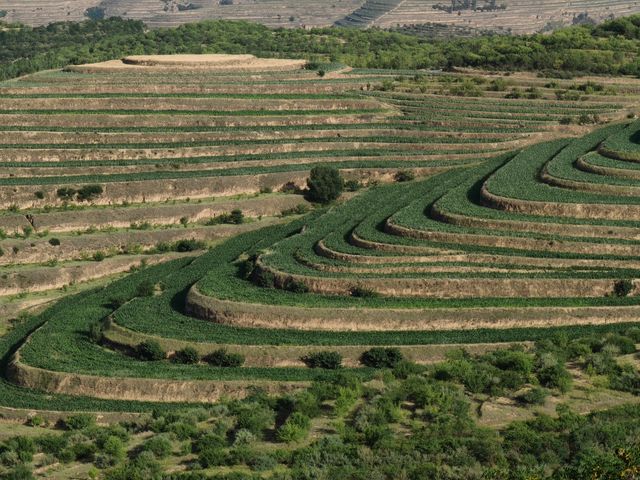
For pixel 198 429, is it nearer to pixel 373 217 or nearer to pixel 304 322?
pixel 304 322

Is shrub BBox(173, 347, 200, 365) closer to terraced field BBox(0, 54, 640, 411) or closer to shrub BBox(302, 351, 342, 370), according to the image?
terraced field BBox(0, 54, 640, 411)

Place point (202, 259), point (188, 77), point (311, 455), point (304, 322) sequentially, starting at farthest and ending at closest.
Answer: point (188, 77), point (202, 259), point (304, 322), point (311, 455)

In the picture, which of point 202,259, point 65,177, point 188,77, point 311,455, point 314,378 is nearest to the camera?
point 311,455

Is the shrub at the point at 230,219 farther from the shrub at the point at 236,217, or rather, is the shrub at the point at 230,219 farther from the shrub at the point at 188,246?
the shrub at the point at 188,246

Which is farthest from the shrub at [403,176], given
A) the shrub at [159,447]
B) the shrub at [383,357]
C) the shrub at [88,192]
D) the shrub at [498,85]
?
the shrub at [159,447]

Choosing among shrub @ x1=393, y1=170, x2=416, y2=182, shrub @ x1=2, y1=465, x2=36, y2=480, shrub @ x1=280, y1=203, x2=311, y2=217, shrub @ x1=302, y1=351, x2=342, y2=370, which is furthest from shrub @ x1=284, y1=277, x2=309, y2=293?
shrub @ x1=393, y1=170, x2=416, y2=182

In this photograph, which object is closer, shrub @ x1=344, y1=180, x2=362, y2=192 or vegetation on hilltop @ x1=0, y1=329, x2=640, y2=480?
vegetation on hilltop @ x1=0, y1=329, x2=640, y2=480

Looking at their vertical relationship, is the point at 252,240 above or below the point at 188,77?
below

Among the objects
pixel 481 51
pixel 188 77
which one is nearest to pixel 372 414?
pixel 188 77
